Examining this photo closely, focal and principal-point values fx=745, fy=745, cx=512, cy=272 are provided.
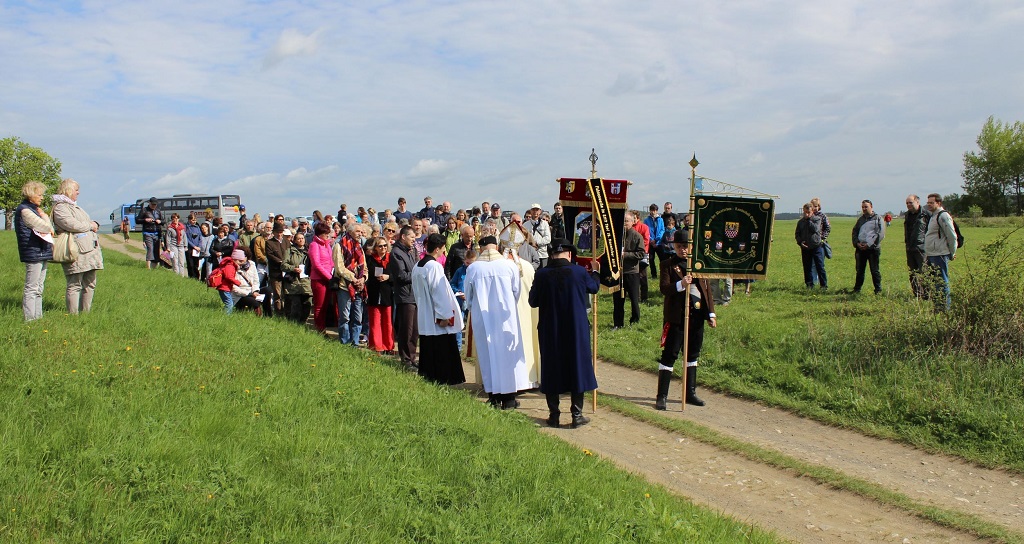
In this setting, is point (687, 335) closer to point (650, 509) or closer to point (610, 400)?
point (610, 400)

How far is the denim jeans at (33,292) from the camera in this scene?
8820 millimetres

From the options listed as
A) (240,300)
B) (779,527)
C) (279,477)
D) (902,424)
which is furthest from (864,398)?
(240,300)

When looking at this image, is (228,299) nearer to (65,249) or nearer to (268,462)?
(65,249)

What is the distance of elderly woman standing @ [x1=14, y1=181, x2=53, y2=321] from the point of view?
8828 millimetres

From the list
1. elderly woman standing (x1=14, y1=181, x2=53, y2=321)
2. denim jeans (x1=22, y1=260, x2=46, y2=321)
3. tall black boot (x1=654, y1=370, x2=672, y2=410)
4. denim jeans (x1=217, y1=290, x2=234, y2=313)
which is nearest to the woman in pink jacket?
denim jeans (x1=217, y1=290, x2=234, y2=313)

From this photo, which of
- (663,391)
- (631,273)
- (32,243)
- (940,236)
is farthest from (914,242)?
(32,243)

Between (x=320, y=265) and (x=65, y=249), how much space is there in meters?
4.10

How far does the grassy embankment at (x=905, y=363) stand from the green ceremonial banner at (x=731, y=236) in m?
1.70

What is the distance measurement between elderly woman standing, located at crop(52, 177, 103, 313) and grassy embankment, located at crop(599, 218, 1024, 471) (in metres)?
7.97

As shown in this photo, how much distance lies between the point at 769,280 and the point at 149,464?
1706cm

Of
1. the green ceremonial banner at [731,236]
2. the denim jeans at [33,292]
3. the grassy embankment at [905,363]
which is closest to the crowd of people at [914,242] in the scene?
the grassy embankment at [905,363]

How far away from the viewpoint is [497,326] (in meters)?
9.48

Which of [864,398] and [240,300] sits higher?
[240,300]

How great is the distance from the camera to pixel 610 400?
10.1 metres
